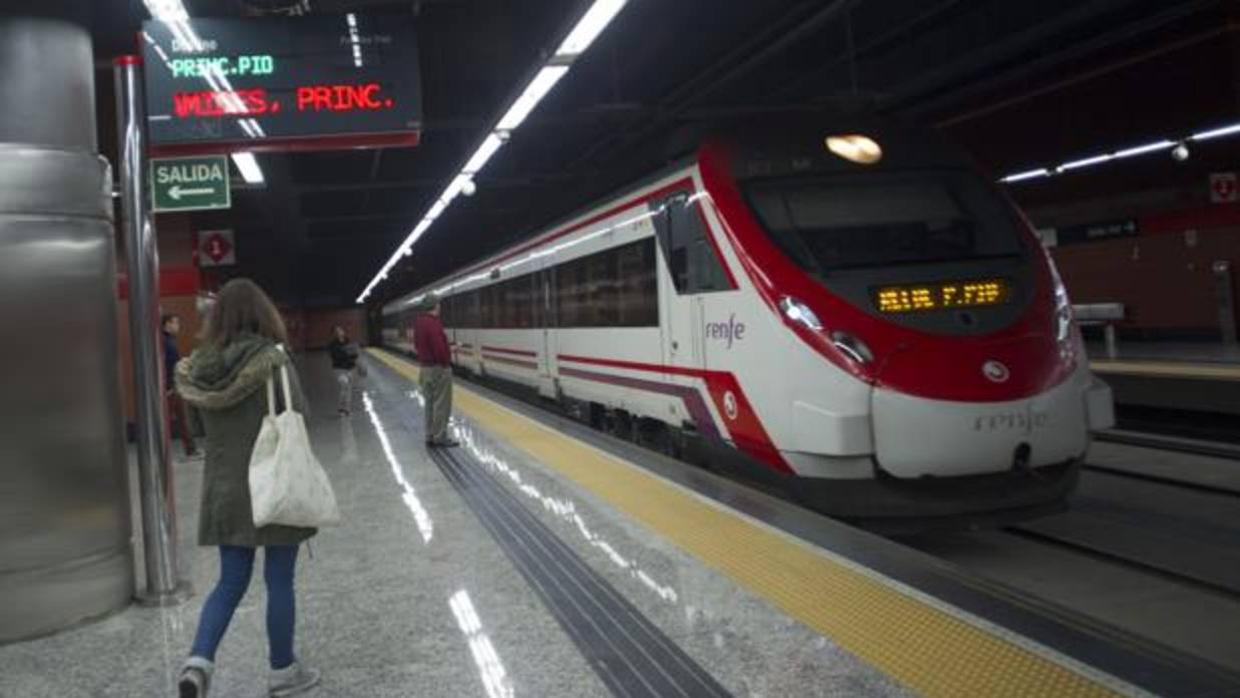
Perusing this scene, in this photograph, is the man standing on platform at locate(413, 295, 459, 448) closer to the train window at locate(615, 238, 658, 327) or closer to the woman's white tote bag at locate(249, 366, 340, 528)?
the train window at locate(615, 238, 658, 327)

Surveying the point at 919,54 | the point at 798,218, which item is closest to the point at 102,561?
the point at 798,218

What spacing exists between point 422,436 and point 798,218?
5.86m

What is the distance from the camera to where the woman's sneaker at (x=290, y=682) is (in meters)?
3.53

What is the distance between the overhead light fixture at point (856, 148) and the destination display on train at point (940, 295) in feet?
3.88

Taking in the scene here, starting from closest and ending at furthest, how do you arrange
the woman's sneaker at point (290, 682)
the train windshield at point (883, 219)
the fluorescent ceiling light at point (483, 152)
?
the woman's sneaker at point (290, 682), the train windshield at point (883, 219), the fluorescent ceiling light at point (483, 152)

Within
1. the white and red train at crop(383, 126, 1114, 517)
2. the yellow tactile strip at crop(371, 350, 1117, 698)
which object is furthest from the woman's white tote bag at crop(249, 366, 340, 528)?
the white and red train at crop(383, 126, 1114, 517)

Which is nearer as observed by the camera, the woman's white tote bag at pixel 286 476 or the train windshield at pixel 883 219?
the woman's white tote bag at pixel 286 476

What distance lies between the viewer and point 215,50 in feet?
26.9

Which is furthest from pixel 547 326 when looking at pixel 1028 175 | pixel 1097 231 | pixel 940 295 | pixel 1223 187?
pixel 1097 231

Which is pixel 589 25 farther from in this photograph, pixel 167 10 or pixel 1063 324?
pixel 1063 324

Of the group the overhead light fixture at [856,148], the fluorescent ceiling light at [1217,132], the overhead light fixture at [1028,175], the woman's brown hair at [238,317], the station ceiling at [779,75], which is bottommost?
the woman's brown hair at [238,317]

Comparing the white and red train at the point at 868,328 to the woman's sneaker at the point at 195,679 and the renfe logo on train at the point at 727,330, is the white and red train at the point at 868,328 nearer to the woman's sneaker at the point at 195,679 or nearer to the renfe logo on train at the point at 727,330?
the renfe logo on train at the point at 727,330

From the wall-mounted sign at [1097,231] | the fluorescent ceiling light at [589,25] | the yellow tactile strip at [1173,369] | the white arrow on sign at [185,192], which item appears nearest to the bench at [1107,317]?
the yellow tactile strip at [1173,369]

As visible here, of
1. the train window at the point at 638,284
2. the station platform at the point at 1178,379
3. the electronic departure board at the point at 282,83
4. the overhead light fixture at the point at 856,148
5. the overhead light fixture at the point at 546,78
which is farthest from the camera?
the station platform at the point at 1178,379
